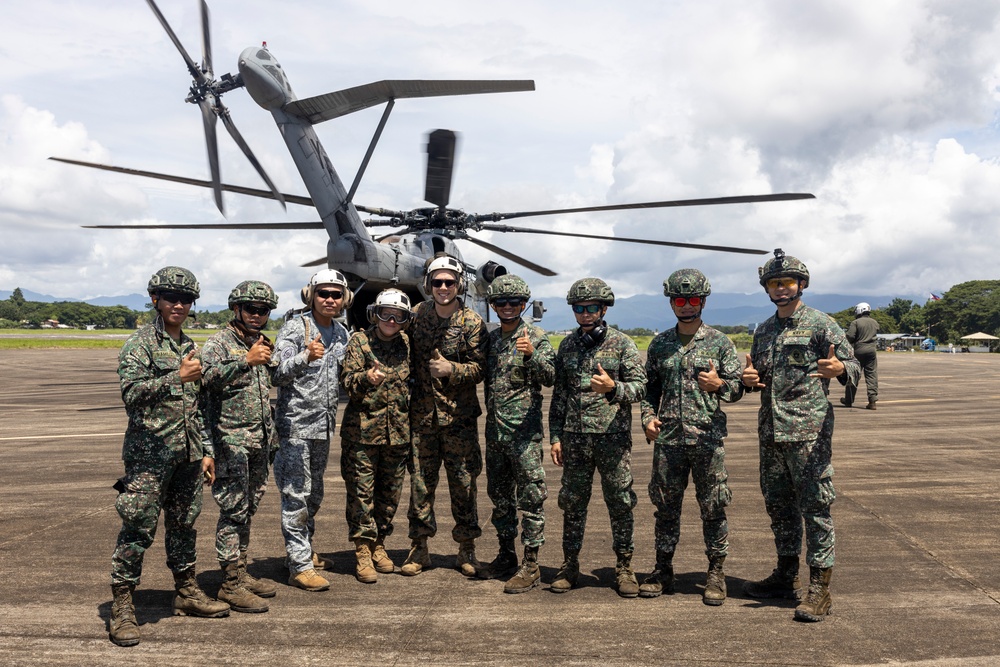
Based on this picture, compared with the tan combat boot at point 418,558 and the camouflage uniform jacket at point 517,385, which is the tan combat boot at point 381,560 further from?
the camouflage uniform jacket at point 517,385

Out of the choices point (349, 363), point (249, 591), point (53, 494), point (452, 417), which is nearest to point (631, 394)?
point (452, 417)

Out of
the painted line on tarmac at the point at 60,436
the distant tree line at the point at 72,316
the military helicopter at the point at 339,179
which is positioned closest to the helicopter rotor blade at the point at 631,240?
the military helicopter at the point at 339,179

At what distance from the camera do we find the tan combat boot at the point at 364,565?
5.19 m

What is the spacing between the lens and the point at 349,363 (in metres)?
5.36

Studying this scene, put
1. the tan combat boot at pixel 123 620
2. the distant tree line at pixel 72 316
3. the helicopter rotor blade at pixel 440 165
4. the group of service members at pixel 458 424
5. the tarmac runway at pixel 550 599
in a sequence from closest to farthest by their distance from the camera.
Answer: the tarmac runway at pixel 550 599, the tan combat boot at pixel 123 620, the group of service members at pixel 458 424, the helicopter rotor blade at pixel 440 165, the distant tree line at pixel 72 316

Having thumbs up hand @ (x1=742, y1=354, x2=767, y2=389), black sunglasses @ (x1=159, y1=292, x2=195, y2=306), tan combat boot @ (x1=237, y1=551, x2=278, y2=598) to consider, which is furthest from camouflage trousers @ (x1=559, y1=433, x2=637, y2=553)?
black sunglasses @ (x1=159, y1=292, x2=195, y2=306)

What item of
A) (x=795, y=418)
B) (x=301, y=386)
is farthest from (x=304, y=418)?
(x=795, y=418)

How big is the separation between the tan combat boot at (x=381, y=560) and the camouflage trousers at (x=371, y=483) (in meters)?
0.09

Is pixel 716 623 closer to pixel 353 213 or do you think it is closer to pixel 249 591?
pixel 249 591

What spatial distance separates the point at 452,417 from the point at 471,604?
1395mm

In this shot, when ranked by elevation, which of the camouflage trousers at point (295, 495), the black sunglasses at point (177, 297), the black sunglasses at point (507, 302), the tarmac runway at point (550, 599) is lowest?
the tarmac runway at point (550, 599)

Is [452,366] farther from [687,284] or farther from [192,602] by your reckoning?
[192,602]

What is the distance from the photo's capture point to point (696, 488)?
4781mm

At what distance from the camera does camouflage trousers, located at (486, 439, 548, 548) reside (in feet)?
16.9
